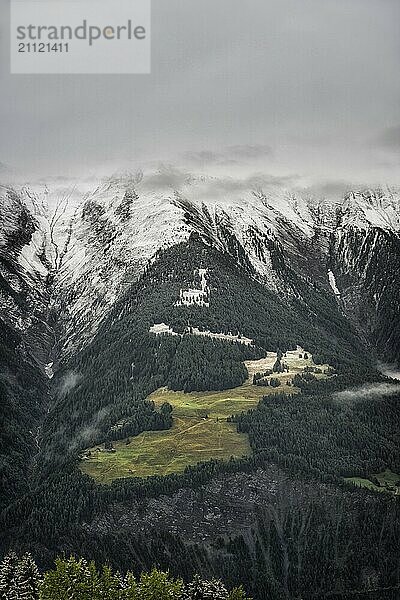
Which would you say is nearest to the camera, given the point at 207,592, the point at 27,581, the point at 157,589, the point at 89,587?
the point at 157,589

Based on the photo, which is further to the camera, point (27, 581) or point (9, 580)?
point (9, 580)

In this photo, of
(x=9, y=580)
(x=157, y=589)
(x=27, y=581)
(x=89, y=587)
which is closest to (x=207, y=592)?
(x=157, y=589)

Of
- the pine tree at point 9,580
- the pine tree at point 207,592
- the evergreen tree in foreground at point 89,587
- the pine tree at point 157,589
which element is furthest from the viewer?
the pine tree at point 9,580

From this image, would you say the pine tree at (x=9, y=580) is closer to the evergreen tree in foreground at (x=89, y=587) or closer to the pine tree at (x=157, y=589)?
the evergreen tree in foreground at (x=89, y=587)

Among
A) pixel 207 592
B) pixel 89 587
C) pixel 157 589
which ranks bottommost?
pixel 207 592

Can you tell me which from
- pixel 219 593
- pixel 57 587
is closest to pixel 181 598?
pixel 219 593

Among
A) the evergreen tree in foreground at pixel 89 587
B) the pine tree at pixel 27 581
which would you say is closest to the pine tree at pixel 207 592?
the evergreen tree in foreground at pixel 89 587

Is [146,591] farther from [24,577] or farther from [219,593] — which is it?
[24,577]

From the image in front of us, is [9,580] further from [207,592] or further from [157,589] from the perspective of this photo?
[207,592]

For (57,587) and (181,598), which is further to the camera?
(181,598)
